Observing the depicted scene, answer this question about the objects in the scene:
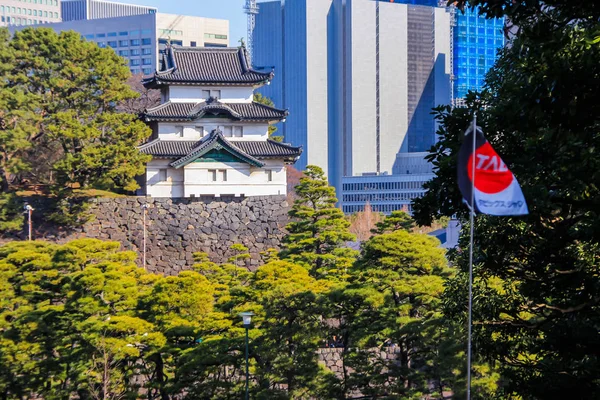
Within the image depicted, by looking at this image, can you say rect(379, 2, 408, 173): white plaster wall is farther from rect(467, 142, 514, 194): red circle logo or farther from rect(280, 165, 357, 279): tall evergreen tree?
rect(467, 142, 514, 194): red circle logo

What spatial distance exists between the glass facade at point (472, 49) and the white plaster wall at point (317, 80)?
632 inches

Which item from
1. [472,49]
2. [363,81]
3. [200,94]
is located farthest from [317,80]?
[200,94]

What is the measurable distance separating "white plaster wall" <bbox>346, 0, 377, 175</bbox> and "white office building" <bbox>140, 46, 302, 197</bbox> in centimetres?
7689

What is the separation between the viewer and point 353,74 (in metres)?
124

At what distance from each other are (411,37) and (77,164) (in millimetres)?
92402

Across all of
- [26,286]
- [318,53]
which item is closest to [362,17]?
[318,53]

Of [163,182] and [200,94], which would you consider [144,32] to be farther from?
[163,182]

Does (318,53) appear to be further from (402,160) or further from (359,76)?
(402,160)

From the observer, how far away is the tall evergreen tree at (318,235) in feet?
119

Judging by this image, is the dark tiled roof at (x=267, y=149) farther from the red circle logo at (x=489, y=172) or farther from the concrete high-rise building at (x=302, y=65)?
the concrete high-rise building at (x=302, y=65)

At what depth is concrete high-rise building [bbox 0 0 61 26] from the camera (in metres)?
148

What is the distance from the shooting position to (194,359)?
84.8ft

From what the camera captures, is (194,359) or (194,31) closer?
(194,359)

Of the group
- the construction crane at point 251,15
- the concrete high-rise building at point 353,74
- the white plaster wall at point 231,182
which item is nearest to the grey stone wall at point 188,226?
the white plaster wall at point 231,182
